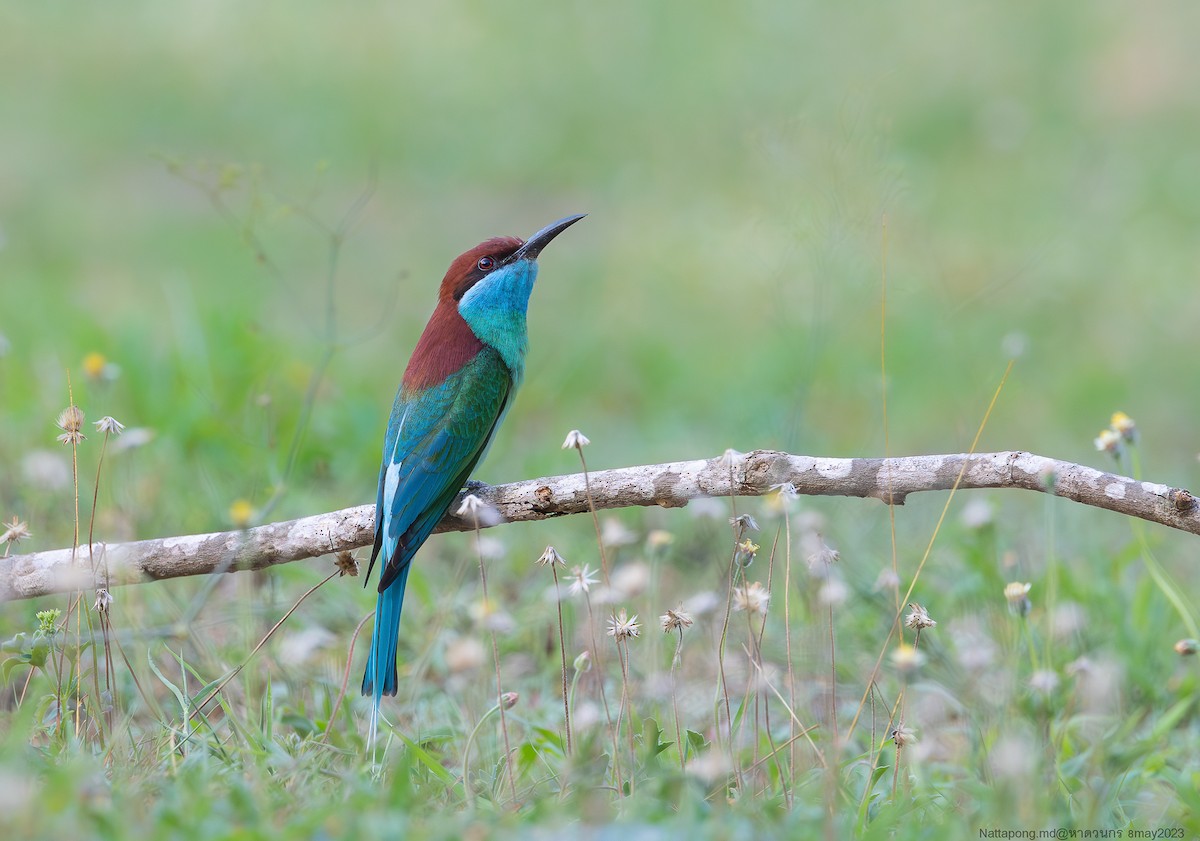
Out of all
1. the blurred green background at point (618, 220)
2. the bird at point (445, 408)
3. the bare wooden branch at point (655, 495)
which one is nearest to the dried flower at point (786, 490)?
the bare wooden branch at point (655, 495)

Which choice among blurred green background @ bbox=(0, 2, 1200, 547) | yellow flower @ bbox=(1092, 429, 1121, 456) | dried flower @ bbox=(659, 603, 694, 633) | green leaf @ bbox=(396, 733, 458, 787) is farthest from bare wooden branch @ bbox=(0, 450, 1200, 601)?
blurred green background @ bbox=(0, 2, 1200, 547)

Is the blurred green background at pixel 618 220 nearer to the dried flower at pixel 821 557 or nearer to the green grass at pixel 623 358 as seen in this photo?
the green grass at pixel 623 358

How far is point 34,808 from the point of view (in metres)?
1.58

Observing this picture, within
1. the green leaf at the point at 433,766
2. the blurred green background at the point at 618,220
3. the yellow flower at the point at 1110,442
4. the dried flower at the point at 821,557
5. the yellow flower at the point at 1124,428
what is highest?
the blurred green background at the point at 618,220

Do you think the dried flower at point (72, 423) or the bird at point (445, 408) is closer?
the dried flower at point (72, 423)

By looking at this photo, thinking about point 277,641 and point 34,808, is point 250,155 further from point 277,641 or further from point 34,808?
point 34,808

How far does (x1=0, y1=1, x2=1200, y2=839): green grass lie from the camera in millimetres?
2287

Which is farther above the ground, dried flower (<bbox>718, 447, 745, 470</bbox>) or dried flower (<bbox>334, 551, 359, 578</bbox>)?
dried flower (<bbox>718, 447, 745, 470</bbox>)

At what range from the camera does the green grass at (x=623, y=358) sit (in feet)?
7.50

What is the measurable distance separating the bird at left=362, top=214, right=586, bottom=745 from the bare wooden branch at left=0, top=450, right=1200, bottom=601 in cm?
15

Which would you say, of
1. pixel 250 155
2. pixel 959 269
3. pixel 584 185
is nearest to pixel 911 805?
pixel 959 269

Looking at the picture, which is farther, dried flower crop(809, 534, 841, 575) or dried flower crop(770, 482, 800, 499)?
dried flower crop(809, 534, 841, 575)

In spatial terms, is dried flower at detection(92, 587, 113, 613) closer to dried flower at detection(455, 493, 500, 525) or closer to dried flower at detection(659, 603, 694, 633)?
dried flower at detection(455, 493, 500, 525)

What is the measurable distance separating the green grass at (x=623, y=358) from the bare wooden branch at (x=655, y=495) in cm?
25
